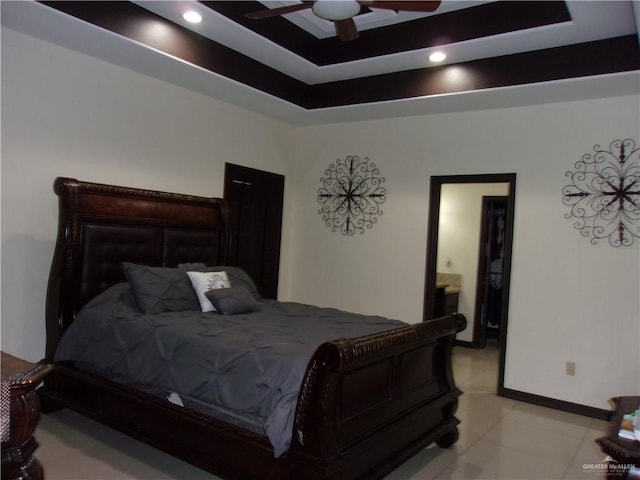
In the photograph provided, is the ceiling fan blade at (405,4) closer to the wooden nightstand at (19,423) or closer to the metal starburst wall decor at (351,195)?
the wooden nightstand at (19,423)

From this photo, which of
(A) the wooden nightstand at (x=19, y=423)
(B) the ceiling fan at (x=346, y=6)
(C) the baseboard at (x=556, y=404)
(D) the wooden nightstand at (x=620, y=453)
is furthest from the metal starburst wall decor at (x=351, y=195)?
(A) the wooden nightstand at (x=19, y=423)

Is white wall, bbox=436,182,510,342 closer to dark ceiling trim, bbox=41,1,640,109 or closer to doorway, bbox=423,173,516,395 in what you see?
doorway, bbox=423,173,516,395

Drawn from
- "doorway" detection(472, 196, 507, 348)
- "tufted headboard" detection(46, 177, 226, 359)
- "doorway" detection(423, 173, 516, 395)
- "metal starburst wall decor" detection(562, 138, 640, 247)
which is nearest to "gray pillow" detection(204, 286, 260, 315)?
"tufted headboard" detection(46, 177, 226, 359)

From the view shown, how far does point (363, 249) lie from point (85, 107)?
3082 millimetres

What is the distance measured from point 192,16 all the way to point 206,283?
2.00 meters

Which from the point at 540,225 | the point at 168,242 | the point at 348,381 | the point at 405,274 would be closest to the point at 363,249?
the point at 405,274

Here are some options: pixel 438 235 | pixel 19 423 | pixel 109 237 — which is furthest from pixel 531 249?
pixel 19 423

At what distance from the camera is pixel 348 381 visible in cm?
242

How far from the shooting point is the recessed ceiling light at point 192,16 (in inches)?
137

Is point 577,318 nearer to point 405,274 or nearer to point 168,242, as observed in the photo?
point 405,274

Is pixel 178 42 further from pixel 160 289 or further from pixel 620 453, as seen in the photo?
pixel 620 453

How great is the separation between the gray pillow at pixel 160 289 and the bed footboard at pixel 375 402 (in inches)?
64.0

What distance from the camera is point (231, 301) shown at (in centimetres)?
356

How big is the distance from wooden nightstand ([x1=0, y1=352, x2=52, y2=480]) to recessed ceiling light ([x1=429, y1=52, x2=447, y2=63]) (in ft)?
11.7
